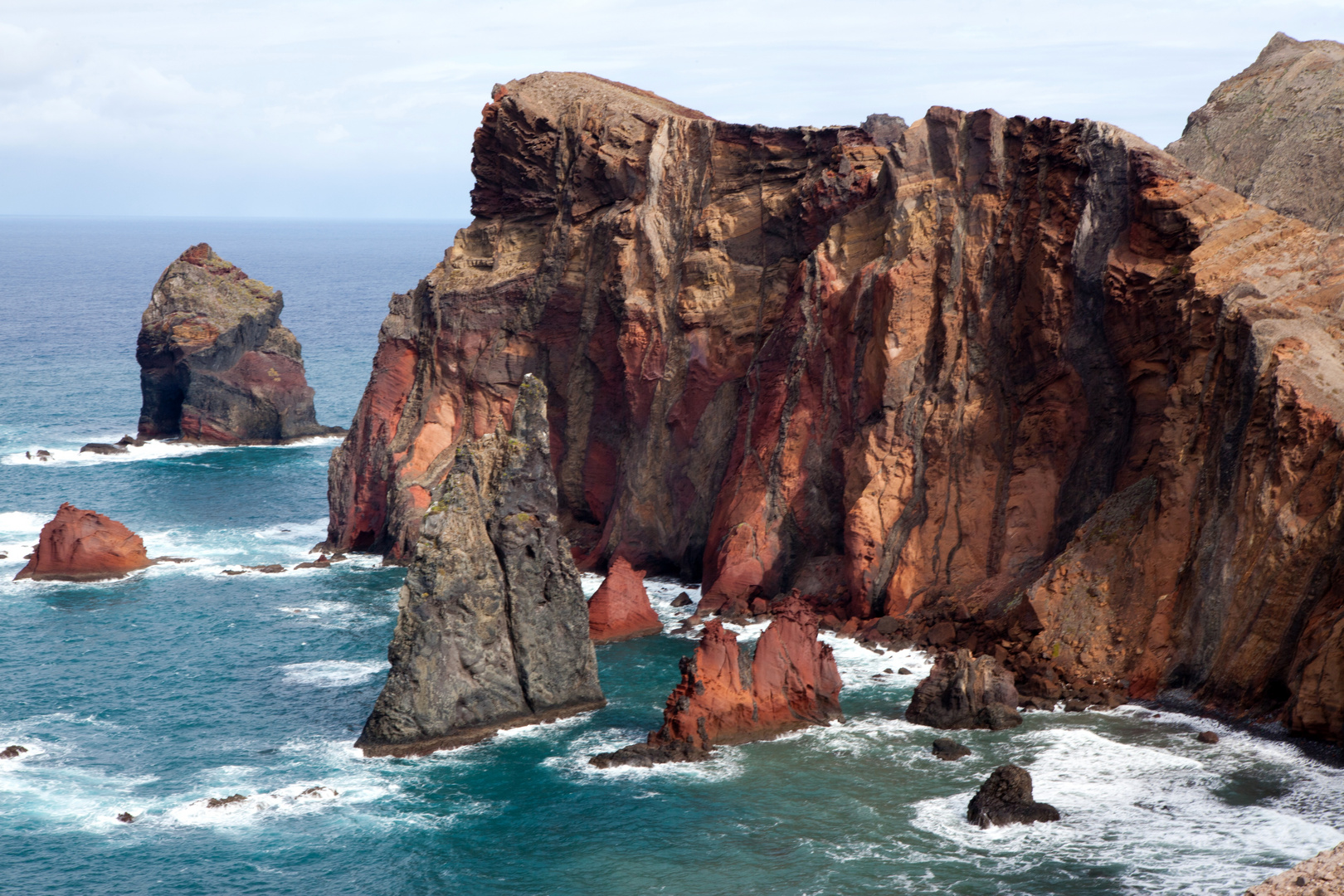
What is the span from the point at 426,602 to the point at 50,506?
56610mm

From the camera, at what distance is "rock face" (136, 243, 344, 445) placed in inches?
4589

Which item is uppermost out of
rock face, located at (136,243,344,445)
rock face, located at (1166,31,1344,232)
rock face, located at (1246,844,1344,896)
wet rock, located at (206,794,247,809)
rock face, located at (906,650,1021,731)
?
rock face, located at (1166,31,1344,232)

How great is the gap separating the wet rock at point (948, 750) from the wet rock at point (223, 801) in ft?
80.1

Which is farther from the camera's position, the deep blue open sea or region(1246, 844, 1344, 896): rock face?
the deep blue open sea

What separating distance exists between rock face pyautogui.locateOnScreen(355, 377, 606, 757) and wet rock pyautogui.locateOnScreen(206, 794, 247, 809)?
5371mm

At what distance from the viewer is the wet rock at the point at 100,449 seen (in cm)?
11331

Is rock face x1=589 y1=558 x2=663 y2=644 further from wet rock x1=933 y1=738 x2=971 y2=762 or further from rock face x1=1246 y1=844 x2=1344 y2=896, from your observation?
rock face x1=1246 y1=844 x2=1344 y2=896

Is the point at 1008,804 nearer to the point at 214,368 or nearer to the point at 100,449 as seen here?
the point at 214,368

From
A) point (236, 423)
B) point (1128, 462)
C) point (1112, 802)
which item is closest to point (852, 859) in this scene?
point (1112, 802)

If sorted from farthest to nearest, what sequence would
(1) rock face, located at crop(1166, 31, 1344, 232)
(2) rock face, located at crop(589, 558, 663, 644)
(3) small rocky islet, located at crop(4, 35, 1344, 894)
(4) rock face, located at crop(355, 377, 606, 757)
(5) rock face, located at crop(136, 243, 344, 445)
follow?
(5) rock face, located at crop(136, 243, 344, 445)
(1) rock face, located at crop(1166, 31, 1344, 232)
(2) rock face, located at crop(589, 558, 663, 644)
(4) rock face, located at crop(355, 377, 606, 757)
(3) small rocky islet, located at crop(4, 35, 1344, 894)

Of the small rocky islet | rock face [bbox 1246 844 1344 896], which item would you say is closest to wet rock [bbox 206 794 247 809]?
the small rocky islet

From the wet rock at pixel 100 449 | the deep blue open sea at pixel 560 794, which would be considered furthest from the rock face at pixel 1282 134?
the wet rock at pixel 100 449

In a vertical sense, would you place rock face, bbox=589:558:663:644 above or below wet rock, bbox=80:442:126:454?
below

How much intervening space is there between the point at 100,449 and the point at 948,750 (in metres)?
90.1
